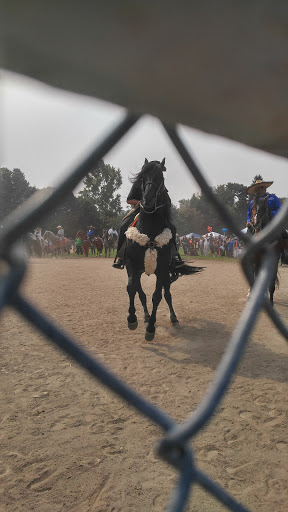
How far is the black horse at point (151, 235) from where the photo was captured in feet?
11.9

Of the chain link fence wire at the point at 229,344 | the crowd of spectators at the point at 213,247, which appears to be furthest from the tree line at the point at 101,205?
the crowd of spectators at the point at 213,247

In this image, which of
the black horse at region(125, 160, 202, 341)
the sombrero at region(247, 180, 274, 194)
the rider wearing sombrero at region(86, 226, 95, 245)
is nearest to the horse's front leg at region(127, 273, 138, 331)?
the black horse at region(125, 160, 202, 341)

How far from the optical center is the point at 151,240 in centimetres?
388

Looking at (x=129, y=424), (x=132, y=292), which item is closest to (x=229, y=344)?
(x=129, y=424)

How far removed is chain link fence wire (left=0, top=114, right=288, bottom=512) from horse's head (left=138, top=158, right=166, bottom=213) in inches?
103

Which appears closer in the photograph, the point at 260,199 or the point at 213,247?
the point at 260,199

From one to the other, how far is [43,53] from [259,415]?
256 centimetres

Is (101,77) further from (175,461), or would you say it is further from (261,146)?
(175,461)

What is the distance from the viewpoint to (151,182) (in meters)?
3.56

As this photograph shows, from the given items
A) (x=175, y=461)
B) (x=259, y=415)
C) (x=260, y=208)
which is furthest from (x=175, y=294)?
(x=175, y=461)

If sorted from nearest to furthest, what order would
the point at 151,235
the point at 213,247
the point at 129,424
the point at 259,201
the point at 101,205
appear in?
the point at 129,424 < the point at 151,235 < the point at 259,201 < the point at 101,205 < the point at 213,247

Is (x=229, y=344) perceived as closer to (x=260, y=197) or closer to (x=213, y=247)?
(x=260, y=197)

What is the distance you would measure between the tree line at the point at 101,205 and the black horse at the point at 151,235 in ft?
0.87

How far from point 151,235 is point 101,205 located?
1.51 meters
